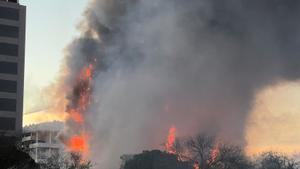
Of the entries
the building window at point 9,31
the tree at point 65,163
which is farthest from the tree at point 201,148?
the building window at point 9,31

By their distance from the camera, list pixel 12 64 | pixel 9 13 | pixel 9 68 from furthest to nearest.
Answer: pixel 9 13
pixel 12 64
pixel 9 68

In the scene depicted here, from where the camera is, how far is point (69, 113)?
14025 centimetres

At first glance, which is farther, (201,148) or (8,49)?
(201,148)

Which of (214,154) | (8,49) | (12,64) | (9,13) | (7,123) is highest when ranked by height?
(9,13)

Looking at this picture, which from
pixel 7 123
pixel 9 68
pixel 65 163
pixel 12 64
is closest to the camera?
pixel 65 163

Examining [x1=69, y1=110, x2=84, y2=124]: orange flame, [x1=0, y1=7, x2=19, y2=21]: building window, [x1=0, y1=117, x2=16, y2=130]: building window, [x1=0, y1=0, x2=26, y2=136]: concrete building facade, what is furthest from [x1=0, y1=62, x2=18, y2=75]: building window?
[x1=69, y1=110, x2=84, y2=124]: orange flame

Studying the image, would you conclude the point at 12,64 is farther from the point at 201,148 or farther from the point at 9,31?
the point at 201,148

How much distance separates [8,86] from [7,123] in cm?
802

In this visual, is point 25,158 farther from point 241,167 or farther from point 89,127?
point 89,127

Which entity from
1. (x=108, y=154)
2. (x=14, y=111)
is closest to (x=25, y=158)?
(x=14, y=111)

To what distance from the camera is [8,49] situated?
116m

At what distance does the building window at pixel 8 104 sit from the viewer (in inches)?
4413

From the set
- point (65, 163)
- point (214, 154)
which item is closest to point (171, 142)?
point (214, 154)

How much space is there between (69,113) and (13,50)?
95.5ft
